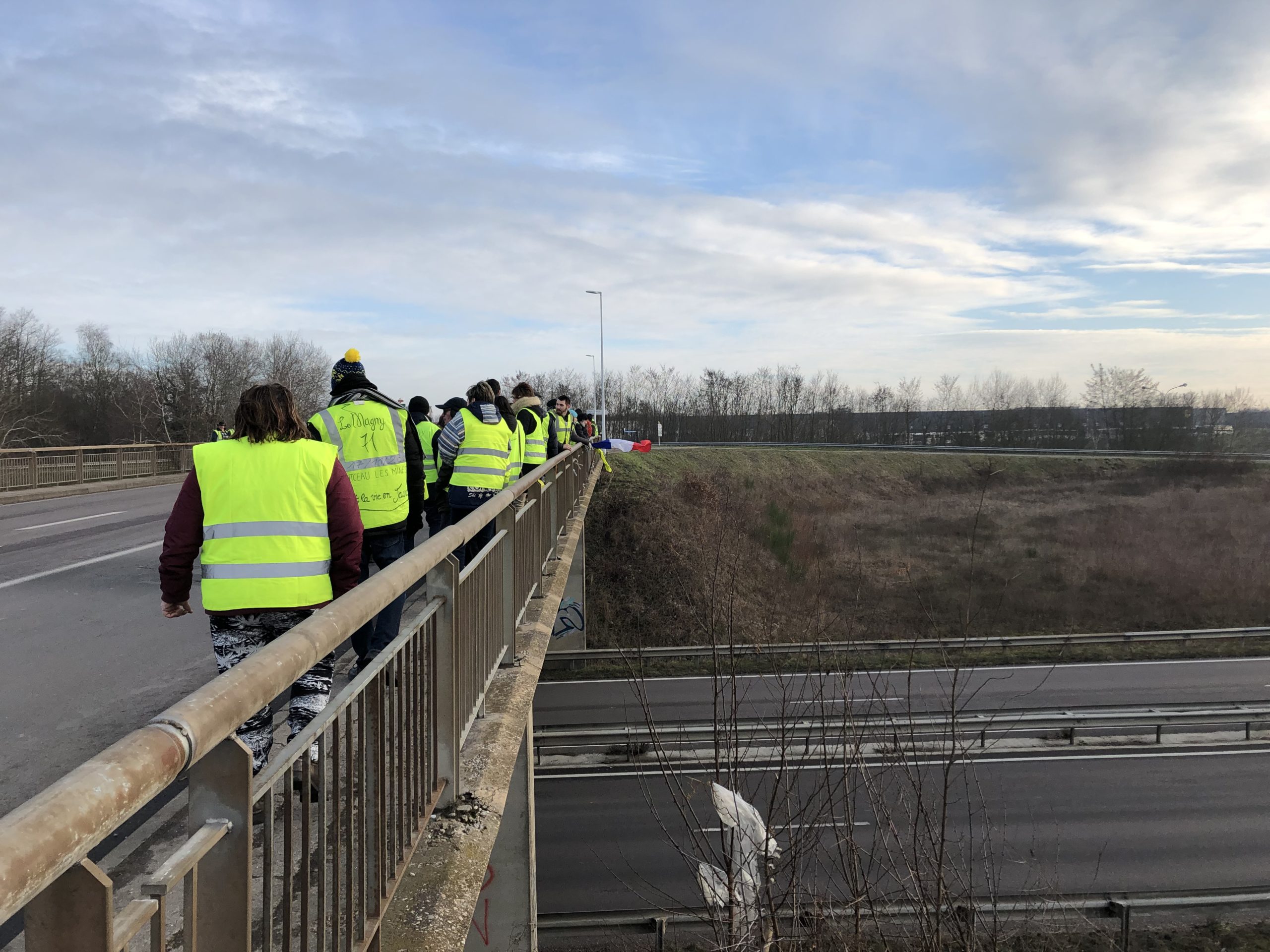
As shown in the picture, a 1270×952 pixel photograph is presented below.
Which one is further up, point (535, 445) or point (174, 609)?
point (535, 445)

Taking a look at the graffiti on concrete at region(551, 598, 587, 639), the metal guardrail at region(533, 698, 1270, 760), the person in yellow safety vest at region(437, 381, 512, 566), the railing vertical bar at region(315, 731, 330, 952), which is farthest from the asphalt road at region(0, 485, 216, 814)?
the graffiti on concrete at region(551, 598, 587, 639)

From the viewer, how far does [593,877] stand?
15.0 meters

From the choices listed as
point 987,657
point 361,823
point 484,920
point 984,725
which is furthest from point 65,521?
point 987,657

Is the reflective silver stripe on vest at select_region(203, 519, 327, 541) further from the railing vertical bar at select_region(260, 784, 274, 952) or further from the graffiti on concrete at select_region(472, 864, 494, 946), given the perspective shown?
the graffiti on concrete at select_region(472, 864, 494, 946)

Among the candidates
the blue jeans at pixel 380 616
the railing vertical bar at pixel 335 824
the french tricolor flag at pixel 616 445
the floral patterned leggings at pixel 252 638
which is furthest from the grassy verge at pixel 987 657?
the railing vertical bar at pixel 335 824

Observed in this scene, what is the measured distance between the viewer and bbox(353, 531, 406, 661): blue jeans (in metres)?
5.14

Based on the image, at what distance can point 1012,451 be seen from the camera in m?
61.4

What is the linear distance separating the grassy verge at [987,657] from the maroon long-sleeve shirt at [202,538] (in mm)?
21084

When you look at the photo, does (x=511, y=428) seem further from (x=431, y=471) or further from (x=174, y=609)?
(x=174, y=609)

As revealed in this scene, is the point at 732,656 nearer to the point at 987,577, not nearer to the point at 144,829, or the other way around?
the point at 144,829

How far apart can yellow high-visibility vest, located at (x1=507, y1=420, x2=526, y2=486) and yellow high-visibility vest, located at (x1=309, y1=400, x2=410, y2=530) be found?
8.36 feet

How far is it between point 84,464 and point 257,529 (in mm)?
24258

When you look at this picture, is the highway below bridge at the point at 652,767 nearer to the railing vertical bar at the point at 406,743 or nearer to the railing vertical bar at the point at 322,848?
the railing vertical bar at the point at 406,743

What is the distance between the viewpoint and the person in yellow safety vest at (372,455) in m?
5.25
